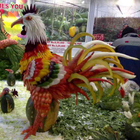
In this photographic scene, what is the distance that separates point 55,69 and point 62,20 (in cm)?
172

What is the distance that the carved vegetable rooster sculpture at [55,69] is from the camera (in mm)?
867

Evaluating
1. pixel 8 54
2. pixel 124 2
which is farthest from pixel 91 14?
pixel 8 54

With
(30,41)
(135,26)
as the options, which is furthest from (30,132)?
(135,26)

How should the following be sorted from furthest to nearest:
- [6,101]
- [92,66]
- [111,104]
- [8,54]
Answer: [8,54] → [111,104] → [6,101] → [92,66]

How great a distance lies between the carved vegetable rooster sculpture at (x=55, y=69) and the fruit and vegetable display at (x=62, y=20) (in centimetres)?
143

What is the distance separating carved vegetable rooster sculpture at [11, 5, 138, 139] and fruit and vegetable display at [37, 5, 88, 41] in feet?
4.69

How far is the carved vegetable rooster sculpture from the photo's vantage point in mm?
867

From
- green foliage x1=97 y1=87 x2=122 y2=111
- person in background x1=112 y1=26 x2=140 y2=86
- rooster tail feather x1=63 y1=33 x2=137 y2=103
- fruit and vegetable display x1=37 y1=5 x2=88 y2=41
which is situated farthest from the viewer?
fruit and vegetable display x1=37 y1=5 x2=88 y2=41

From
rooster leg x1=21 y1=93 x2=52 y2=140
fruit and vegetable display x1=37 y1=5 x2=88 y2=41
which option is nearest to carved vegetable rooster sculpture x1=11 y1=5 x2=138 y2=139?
rooster leg x1=21 y1=93 x2=52 y2=140

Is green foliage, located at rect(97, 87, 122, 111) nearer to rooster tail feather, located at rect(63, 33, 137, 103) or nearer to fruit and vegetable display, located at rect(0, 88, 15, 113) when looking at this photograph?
rooster tail feather, located at rect(63, 33, 137, 103)

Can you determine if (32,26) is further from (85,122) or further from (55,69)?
(85,122)

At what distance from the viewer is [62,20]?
241 cm

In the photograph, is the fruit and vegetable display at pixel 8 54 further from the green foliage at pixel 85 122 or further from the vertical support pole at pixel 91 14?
the vertical support pole at pixel 91 14

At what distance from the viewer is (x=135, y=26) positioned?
2506 mm
